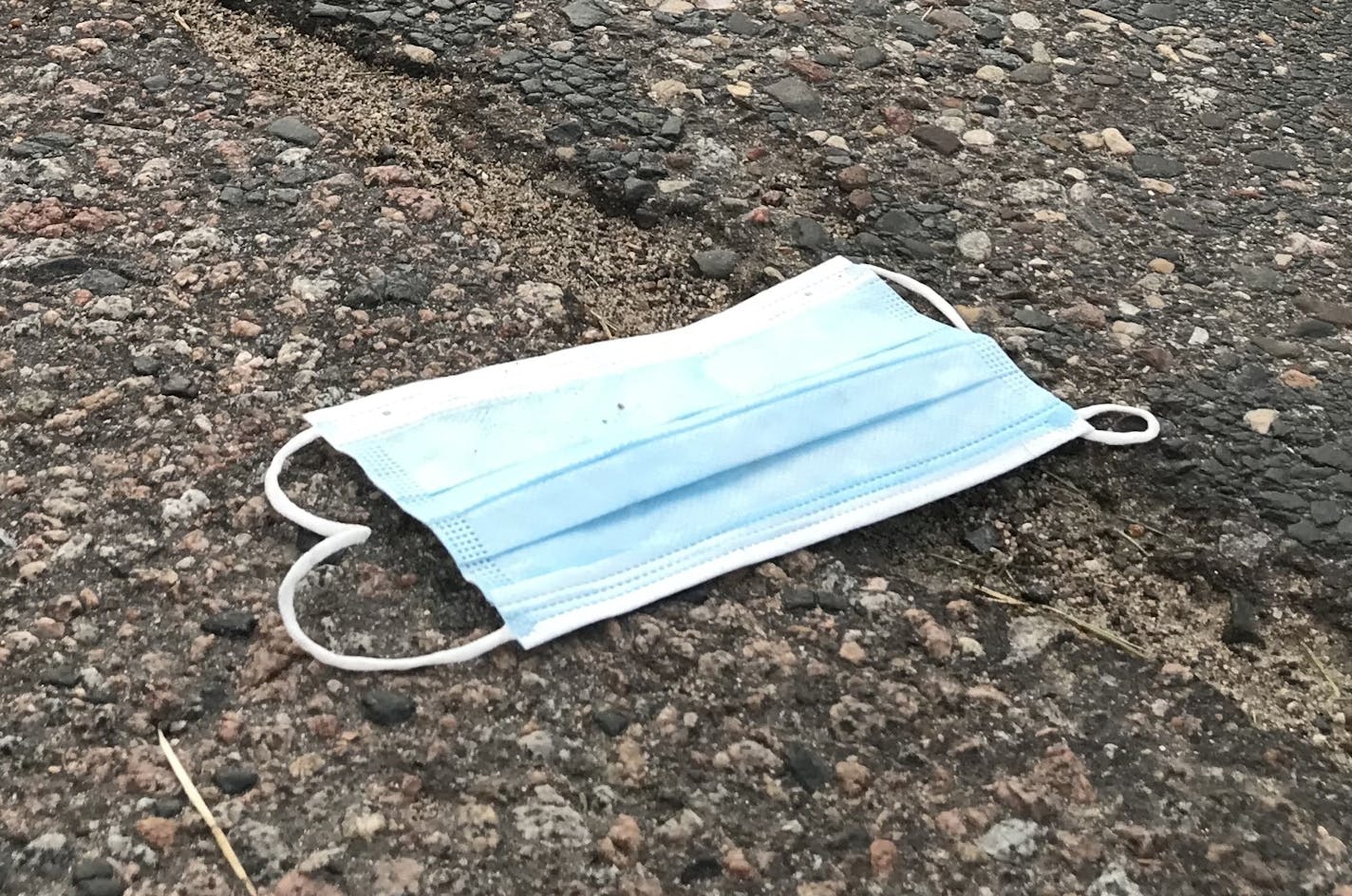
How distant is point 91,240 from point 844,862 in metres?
1.28

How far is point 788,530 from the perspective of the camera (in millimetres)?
1449

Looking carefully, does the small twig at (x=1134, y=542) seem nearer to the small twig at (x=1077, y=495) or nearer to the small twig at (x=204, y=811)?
the small twig at (x=1077, y=495)

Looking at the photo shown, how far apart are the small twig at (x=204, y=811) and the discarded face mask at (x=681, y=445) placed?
6.4 inches

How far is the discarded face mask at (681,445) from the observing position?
1379 mm

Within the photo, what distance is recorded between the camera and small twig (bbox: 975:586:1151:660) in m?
1.41

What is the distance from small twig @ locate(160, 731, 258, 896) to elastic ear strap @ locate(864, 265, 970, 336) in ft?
3.55

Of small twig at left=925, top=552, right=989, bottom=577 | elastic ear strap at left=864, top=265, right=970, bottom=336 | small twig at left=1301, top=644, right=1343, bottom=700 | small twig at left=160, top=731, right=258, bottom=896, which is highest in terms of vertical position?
elastic ear strap at left=864, top=265, right=970, bottom=336

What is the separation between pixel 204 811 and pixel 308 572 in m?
0.28

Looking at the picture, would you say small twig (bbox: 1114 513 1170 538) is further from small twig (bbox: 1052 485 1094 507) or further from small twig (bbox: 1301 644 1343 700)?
Result: small twig (bbox: 1301 644 1343 700)

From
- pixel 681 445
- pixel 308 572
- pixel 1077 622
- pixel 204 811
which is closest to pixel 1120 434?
pixel 1077 622

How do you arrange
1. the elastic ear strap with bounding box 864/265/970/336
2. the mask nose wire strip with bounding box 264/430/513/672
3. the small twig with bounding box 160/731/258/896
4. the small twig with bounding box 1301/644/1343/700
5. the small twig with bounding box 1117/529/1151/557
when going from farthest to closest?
1. the elastic ear strap with bounding box 864/265/970/336
2. the small twig with bounding box 1117/529/1151/557
3. the small twig with bounding box 1301/644/1343/700
4. the mask nose wire strip with bounding box 264/430/513/672
5. the small twig with bounding box 160/731/258/896

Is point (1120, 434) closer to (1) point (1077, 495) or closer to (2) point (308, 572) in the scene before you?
(1) point (1077, 495)

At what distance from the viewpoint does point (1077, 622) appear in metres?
1.43

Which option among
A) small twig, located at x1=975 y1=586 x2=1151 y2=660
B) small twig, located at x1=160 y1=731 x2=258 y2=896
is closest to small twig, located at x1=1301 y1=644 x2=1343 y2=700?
small twig, located at x1=975 y1=586 x2=1151 y2=660
